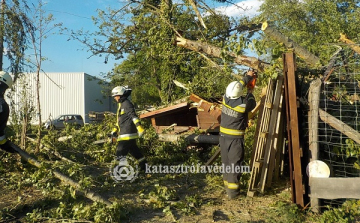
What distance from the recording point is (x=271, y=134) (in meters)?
5.07

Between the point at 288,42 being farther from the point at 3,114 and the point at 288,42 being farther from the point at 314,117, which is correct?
the point at 3,114

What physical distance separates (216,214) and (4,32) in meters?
7.43

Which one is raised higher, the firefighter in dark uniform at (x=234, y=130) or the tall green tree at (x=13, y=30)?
the tall green tree at (x=13, y=30)

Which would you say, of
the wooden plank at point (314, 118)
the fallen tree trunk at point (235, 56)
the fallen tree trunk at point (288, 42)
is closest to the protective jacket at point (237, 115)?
the wooden plank at point (314, 118)

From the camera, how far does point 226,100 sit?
527cm

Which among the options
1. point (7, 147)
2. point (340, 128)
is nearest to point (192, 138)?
point (340, 128)

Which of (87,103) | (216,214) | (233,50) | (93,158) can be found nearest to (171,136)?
(93,158)

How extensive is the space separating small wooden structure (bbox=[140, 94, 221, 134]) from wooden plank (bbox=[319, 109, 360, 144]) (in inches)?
137

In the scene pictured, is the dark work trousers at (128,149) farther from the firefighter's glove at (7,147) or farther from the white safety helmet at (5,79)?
the white safety helmet at (5,79)

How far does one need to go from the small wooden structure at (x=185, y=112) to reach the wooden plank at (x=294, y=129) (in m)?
3.49

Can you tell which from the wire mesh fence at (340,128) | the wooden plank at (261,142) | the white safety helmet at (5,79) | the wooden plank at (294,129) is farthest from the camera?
the white safety helmet at (5,79)

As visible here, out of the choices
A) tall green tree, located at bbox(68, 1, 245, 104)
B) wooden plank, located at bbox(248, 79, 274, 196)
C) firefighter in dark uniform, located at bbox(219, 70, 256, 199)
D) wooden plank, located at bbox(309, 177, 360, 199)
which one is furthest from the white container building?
wooden plank, located at bbox(309, 177, 360, 199)

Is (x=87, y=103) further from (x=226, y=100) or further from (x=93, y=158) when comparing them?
(x=226, y=100)

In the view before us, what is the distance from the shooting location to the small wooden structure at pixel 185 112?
812 cm
